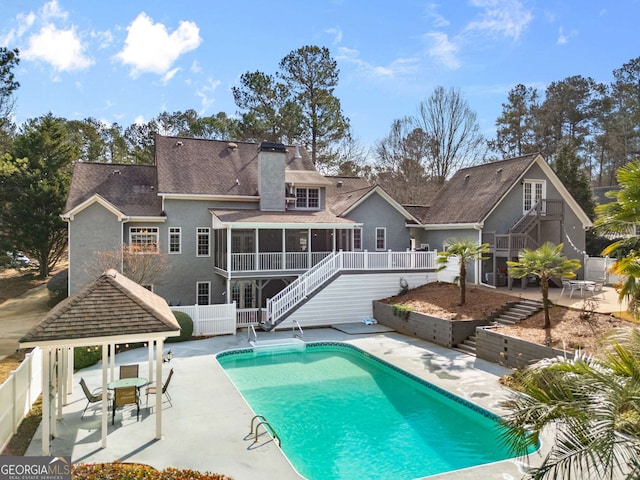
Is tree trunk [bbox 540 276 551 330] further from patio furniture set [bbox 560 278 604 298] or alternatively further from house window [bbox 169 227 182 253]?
house window [bbox 169 227 182 253]

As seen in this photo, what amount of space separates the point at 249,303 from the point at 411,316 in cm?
924

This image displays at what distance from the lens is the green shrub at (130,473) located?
6988 millimetres

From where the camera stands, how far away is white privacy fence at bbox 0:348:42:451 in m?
8.61

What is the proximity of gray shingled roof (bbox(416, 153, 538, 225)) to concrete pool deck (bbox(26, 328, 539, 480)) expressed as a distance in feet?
32.5

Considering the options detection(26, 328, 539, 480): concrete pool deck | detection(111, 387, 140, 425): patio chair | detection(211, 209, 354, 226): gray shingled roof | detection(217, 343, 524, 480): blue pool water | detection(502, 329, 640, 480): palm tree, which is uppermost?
detection(211, 209, 354, 226): gray shingled roof

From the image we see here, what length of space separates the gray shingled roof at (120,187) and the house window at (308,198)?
762cm

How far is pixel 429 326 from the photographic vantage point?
18141 mm

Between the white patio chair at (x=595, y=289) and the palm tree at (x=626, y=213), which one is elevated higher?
the palm tree at (x=626, y=213)

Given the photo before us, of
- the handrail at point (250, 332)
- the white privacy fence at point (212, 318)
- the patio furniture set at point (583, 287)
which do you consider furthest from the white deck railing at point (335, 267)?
the patio furniture set at point (583, 287)

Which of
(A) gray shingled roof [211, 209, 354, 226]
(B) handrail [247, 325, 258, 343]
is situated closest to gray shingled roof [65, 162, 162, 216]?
A: (A) gray shingled roof [211, 209, 354, 226]

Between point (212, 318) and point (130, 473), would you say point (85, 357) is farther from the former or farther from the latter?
point (130, 473)

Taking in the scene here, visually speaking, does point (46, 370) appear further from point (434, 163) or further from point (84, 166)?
point (434, 163)

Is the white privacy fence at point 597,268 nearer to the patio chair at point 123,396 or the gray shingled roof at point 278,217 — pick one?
the gray shingled roof at point 278,217

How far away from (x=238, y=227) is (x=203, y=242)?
147 inches
